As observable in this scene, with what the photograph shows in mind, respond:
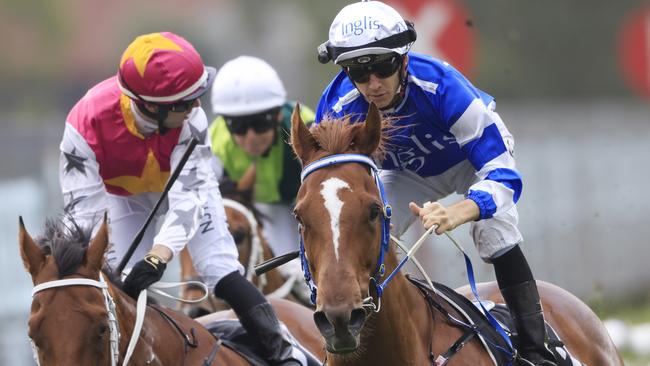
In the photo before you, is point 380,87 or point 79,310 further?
point 380,87

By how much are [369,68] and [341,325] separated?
1.35 meters

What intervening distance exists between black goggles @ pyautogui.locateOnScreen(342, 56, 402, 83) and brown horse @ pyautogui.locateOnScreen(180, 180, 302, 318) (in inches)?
114

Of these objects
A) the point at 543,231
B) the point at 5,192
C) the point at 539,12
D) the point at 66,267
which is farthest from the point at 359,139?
the point at 539,12

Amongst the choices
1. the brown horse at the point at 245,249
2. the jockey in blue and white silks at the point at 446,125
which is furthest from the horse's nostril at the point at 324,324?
the brown horse at the point at 245,249

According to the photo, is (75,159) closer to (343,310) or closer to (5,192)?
(343,310)

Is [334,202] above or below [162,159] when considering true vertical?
above

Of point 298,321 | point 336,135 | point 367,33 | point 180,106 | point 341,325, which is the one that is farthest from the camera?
point 298,321

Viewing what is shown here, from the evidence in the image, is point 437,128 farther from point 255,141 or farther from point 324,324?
point 255,141

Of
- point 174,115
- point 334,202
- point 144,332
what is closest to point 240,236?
point 174,115

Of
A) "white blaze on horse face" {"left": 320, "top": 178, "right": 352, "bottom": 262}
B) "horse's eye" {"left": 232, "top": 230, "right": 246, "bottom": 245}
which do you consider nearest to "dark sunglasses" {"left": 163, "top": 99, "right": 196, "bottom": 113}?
"white blaze on horse face" {"left": 320, "top": 178, "right": 352, "bottom": 262}

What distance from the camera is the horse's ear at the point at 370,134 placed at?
4.91m

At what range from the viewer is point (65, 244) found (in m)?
5.25

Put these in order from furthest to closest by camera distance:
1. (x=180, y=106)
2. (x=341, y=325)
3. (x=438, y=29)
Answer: (x=438, y=29) < (x=180, y=106) < (x=341, y=325)

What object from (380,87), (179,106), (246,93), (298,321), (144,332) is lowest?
(298,321)
